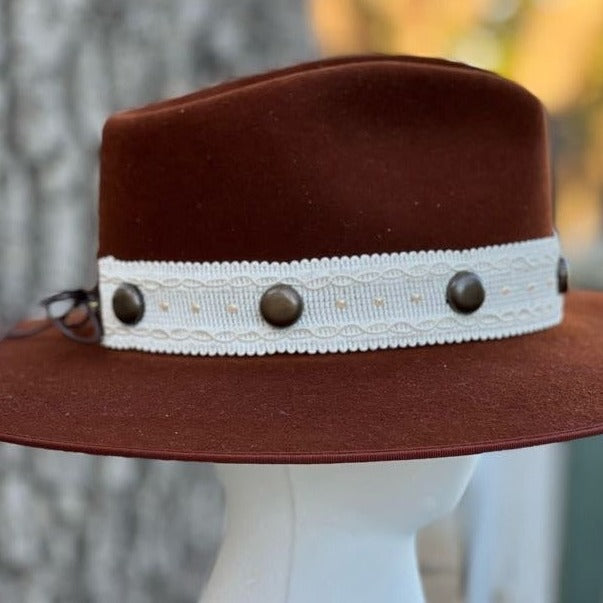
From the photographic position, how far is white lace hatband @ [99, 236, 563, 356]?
75cm

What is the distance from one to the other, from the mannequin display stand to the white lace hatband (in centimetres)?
13

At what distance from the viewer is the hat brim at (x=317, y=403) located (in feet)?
2.09

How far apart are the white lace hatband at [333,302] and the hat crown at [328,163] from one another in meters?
0.01

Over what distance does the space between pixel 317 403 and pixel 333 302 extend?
10 centimetres

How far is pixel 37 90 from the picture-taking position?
4.64 ft

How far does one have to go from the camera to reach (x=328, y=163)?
75 centimetres

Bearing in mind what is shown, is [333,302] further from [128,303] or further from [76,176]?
[76,176]

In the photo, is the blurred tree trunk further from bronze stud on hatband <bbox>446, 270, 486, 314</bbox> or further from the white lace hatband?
bronze stud on hatband <bbox>446, 270, 486, 314</bbox>

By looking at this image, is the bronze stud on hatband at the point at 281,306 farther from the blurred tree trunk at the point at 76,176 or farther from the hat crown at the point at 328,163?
the blurred tree trunk at the point at 76,176

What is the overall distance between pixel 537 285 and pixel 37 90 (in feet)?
3.17

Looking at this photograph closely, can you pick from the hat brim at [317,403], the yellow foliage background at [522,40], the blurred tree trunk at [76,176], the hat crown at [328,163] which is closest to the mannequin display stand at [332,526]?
the hat brim at [317,403]

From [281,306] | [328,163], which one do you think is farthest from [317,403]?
[328,163]

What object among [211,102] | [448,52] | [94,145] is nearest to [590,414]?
[211,102]

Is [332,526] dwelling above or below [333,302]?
below
